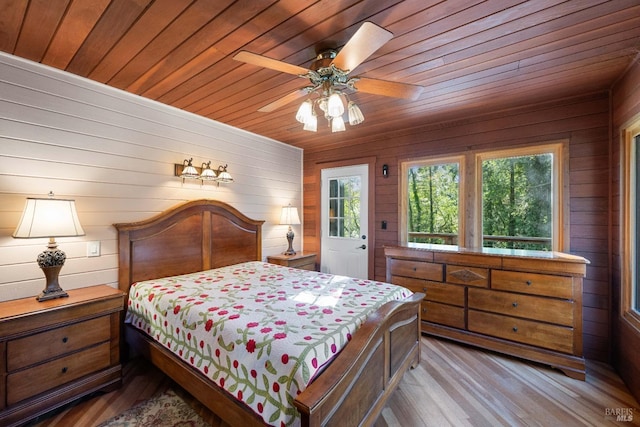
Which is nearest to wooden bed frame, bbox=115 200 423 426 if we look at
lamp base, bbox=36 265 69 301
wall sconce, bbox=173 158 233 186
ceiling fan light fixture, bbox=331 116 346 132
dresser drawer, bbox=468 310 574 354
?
wall sconce, bbox=173 158 233 186

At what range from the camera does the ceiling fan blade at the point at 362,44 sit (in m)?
1.28

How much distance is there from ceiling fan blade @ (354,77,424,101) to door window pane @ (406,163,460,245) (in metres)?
1.84

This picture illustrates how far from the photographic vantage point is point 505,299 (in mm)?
2645

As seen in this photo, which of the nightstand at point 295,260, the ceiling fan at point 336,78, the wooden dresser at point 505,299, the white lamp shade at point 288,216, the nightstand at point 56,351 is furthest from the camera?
the white lamp shade at point 288,216

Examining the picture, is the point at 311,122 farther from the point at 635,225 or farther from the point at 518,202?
the point at 635,225

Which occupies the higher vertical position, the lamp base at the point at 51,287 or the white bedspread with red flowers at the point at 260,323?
the lamp base at the point at 51,287

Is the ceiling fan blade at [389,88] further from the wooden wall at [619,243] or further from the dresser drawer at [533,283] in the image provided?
the dresser drawer at [533,283]

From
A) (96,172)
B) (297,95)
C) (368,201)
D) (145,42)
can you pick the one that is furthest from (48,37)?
(368,201)

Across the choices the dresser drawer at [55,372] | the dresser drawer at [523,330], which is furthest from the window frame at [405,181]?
the dresser drawer at [55,372]

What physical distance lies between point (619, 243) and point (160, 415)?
3.90 meters

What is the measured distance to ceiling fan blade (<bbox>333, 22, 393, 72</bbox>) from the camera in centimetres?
128

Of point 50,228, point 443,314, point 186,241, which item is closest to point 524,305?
point 443,314

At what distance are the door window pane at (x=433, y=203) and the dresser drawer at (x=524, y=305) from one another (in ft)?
2.79

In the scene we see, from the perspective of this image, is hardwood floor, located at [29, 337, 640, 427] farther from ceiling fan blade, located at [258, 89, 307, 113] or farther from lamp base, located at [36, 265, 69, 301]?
ceiling fan blade, located at [258, 89, 307, 113]
